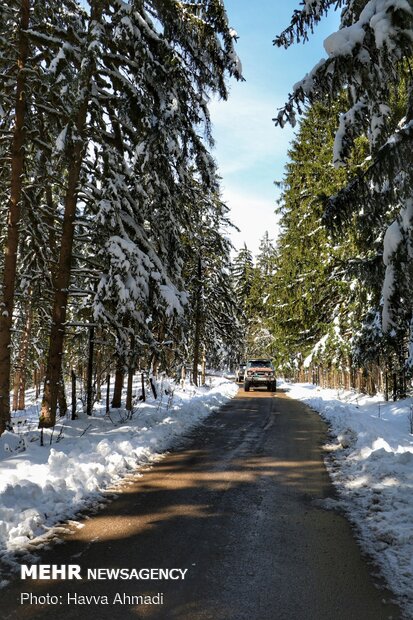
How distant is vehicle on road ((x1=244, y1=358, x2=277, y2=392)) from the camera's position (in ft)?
→ 104

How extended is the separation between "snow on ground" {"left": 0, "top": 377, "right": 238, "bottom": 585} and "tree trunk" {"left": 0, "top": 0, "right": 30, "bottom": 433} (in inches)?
57.6

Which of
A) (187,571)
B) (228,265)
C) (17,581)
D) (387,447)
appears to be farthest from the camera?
(228,265)

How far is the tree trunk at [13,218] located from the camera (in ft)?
31.2

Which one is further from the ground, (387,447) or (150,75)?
(150,75)

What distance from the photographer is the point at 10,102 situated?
34.3 ft

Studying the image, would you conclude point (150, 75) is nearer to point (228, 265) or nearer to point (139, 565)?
point (139, 565)

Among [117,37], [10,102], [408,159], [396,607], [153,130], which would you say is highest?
[117,37]

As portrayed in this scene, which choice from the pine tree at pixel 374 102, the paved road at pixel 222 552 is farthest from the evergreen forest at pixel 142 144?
the paved road at pixel 222 552

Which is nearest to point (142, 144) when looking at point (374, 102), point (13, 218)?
point (13, 218)

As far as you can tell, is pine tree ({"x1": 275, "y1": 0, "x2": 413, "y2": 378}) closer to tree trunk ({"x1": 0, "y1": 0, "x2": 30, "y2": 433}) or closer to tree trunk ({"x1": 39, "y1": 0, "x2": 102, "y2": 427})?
tree trunk ({"x1": 39, "y1": 0, "x2": 102, "y2": 427})

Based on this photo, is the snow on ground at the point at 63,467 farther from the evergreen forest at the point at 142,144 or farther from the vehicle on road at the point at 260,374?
the vehicle on road at the point at 260,374

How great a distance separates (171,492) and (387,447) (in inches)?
178

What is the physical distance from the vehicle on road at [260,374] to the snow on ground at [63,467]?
19.6 meters

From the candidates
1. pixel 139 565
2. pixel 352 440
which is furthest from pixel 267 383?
pixel 139 565
